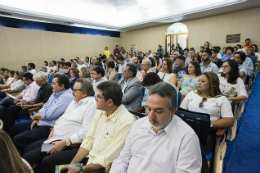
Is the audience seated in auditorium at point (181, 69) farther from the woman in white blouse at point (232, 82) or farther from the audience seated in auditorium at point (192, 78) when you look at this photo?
the woman in white blouse at point (232, 82)

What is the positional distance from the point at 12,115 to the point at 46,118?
120cm

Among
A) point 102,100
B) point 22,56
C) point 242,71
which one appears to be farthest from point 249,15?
point 22,56

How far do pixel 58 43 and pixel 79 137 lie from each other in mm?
11229

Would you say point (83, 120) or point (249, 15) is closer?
point (83, 120)

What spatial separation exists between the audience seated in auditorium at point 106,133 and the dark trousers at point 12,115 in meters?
1.85

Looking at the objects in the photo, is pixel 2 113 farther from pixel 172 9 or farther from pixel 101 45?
pixel 101 45

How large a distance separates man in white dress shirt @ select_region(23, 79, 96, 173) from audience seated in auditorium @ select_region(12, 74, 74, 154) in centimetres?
23

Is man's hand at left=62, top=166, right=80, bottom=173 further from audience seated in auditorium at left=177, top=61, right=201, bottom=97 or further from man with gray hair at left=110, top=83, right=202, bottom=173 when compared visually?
audience seated in auditorium at left=177, top=61, right=201, bottom=97

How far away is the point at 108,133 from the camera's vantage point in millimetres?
1364

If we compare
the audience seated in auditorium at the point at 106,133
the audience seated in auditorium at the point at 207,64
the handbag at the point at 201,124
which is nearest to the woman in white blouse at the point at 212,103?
the handbag at the point at 201,124

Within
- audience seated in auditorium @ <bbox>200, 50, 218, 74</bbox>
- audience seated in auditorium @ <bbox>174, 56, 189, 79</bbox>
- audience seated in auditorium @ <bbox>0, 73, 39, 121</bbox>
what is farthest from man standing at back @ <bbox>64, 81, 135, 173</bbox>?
audience seated in auditorium @ <bbox>200, 50, 218, 74</bbox>

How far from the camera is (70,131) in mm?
1803

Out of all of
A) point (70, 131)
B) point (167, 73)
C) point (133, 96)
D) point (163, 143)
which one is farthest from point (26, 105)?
point (167, 73)

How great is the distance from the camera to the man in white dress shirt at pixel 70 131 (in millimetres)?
1563
